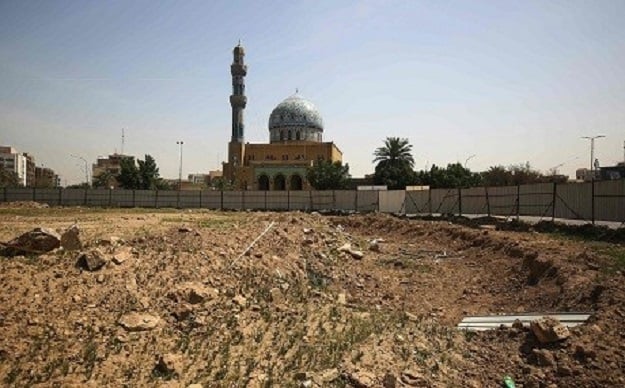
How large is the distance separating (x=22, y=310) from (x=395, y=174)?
45.0 m

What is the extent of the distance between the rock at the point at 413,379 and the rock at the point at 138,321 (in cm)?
429

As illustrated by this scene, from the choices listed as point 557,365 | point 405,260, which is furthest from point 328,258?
point 557,365

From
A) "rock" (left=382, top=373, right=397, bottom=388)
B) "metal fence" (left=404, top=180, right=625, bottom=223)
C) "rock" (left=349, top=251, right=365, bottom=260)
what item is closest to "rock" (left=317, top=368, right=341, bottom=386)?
"rock" (left=382, top=373, right=397, bottom=388)

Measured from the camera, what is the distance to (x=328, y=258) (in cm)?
1438

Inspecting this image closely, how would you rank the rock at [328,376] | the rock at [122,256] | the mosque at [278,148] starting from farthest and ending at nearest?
the mosque at [278,148] < the rock at [122,256] < the rock at [328,376]

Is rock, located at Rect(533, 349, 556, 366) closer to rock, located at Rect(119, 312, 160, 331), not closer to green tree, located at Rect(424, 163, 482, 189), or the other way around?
rock, located at Rect(119, 312, 160, 331)

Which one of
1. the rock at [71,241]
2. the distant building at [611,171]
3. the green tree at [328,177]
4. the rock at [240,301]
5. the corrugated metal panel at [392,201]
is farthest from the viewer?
the distant building at [611,171]

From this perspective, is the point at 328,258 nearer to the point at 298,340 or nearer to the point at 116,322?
the point at 298,340

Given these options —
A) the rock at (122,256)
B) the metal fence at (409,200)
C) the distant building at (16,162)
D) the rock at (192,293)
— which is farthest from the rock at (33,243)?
the distant building at (16,162)

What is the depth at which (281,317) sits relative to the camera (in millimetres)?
8820

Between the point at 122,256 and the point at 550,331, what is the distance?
8.29 meters

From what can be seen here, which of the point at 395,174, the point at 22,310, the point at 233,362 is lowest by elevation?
the point at 233,362

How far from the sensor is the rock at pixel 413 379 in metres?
6.58

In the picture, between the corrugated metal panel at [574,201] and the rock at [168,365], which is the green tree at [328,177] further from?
the rock at [168,365]
